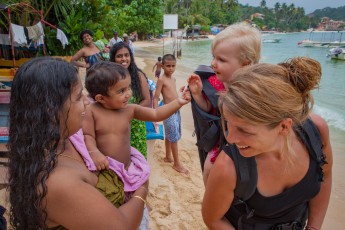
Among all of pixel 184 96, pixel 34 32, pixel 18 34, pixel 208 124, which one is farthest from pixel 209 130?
pixel 34 32

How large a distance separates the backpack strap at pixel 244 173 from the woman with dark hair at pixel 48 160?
524mm

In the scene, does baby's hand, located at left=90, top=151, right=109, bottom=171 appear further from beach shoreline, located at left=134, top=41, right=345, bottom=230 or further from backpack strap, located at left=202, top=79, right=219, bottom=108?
beach shoreline, located at left=134, top=41, right=345, bottom=230

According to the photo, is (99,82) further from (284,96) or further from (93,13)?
(93,13)

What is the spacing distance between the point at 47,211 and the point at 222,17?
3313 inches

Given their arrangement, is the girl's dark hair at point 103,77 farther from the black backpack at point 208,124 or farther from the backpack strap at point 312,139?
the backpack strap at point 312,139

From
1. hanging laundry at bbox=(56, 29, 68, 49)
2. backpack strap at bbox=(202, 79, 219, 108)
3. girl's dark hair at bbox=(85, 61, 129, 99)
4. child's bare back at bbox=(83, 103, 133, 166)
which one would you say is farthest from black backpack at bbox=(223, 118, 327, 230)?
hanging laundry at bbox=(56, 29, 68, 49)

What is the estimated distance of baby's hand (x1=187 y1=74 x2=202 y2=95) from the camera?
5.48 ft

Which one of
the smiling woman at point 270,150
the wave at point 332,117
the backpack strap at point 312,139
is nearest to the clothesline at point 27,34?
the smiling woman at point 270,150

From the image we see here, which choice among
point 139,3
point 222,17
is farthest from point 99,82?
point 222,17

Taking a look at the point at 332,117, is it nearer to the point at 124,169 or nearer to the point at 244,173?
the point at 124,169

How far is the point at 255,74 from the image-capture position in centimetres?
116

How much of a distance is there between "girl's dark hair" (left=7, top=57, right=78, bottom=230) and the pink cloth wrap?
29 centimetres

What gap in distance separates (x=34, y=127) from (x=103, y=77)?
2.91 ft

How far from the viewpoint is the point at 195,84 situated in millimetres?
1685
